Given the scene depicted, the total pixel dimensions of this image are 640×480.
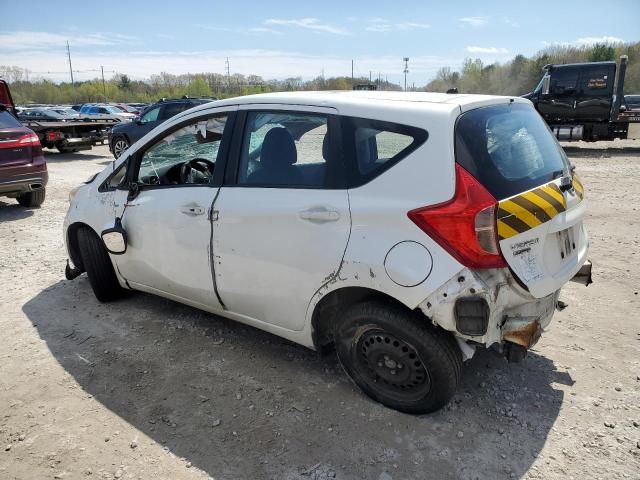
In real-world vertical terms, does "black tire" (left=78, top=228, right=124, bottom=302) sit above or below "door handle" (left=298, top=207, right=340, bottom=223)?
below

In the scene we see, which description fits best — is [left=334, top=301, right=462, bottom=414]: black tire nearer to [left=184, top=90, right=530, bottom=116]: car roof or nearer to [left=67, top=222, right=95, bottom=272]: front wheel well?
[left=184, top=90, right=530, bottom=116]: car roof

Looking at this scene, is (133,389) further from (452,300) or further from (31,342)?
(452,300)

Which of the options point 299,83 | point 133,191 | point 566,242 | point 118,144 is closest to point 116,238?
point 133,191

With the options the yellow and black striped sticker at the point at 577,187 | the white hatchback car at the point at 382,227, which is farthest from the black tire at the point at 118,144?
the yellow and black striped sticker at the point at 577,187

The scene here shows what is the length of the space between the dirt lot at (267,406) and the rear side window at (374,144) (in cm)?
137

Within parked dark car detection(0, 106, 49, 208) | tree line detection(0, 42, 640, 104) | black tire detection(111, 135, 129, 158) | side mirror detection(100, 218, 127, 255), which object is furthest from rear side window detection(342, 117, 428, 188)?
tree line detection(0, 42, 640, 104)

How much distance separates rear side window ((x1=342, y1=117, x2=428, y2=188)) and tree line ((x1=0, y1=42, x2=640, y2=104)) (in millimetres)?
54151

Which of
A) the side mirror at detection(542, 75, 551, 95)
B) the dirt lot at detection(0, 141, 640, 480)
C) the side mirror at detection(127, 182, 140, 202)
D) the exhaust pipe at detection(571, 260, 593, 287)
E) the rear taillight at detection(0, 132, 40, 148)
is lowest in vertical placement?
the dirt lot at detection(0, 141, 640, 480)

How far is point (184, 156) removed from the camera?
3.85m

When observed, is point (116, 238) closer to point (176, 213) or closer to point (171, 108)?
point (176, 213)

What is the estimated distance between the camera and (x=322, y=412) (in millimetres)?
Result: 2803

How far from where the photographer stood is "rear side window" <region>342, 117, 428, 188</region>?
2.50m

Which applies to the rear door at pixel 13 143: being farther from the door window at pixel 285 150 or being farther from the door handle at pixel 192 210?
the door window at pixel 285 150

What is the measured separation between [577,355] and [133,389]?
2.98m
